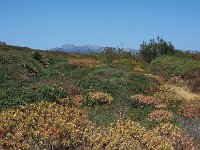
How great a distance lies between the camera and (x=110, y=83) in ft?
96.4

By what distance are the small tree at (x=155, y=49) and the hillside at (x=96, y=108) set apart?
760 centimetres

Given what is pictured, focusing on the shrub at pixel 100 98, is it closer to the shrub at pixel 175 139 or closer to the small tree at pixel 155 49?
the shrub at pixel 175 139

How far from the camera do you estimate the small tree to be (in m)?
56.1

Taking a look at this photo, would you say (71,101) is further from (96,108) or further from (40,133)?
(40,133)

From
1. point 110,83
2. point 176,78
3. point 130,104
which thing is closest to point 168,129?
point 130,104

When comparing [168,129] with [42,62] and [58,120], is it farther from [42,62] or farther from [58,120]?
[42,62]

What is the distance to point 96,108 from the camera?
2255 centimetres

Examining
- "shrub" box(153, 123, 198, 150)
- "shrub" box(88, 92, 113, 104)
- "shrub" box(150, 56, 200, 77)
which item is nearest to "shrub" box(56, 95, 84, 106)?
"shrub" box(88, 92, 113, 104)

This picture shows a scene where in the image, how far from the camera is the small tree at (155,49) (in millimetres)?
56125

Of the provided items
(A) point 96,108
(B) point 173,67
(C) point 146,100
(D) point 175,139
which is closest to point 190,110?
(C) point 146,100

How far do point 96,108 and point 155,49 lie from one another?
34729mm

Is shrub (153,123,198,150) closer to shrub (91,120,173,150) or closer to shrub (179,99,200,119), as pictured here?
shrub (91,120,173,150)

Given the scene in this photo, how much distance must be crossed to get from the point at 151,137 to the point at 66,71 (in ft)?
82.8

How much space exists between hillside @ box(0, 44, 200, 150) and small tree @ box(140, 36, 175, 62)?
299 inches
